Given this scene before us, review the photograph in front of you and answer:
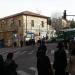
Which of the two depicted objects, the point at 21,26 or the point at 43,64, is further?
the point at 21,26

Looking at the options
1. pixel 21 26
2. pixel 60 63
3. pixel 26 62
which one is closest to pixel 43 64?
pixel 60 63

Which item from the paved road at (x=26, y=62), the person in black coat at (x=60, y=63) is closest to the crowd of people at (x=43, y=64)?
the person in black coat at (x=60, y=63)

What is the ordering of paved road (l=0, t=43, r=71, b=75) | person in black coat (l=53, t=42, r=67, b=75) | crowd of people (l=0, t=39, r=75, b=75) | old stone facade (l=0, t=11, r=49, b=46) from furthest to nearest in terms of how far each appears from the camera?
old stone facade (l=0, t=11, r=49, b=46)
paved road (l=0, t=43, r=71, b=75)
person in black coat (l=53, t=42, r=67, b=75)
crowd of people (l=0, t=39, r=75, b=75)

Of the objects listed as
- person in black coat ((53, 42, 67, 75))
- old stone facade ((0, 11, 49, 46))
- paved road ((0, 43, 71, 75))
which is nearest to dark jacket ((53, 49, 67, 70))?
person in black coat ((53, 42, 67, 75))

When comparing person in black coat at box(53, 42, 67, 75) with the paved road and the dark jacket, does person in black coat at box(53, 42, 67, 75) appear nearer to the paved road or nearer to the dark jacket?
the dark jacket

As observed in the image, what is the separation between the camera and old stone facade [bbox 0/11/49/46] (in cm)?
8331

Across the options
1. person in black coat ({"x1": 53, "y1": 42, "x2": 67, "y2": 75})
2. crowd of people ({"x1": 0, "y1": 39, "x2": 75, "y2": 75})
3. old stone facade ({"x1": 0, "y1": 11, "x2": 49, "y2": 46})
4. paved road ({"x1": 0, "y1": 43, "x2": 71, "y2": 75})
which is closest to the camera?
crowd of people ({"x1": 0, "y1": 39, "x2": 75, "y2": 75})

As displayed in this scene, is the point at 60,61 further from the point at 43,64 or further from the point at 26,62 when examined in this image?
the point at 26,62

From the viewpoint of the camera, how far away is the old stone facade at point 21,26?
273 feet

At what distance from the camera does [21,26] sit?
8344cm

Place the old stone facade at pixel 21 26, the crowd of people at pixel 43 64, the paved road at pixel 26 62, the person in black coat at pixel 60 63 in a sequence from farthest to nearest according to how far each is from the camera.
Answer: the old stone facade at pixel 21 26 < the paved road at pixel 26 62 < the person in black coat at pixel 60 63 < the crowd of people at pixel 43 64

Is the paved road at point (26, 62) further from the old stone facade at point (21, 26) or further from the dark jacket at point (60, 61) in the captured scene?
the old stone facade at point (21, 26)

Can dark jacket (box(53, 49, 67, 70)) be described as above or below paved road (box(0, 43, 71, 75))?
above

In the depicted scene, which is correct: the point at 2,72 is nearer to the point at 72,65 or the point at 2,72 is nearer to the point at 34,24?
the point at 72,65
